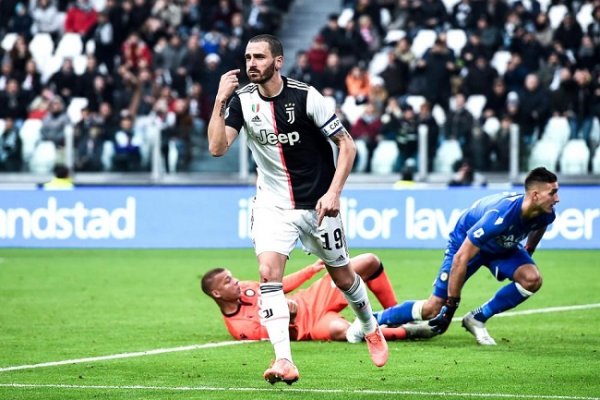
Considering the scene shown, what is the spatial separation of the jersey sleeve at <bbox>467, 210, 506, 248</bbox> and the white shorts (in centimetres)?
170

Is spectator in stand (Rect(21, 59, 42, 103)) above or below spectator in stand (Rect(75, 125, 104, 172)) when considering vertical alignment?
above

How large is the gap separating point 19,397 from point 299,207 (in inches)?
87.3

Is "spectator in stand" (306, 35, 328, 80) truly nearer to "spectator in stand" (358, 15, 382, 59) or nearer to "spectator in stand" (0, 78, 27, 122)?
"spectator in stand" (358, 15, 382, 59)

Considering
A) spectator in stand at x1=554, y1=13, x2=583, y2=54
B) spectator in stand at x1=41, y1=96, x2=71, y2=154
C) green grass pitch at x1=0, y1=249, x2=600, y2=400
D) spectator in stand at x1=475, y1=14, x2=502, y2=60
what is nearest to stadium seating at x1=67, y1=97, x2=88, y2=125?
spectator in stand at x1=41, y1=96, x2=71, y2=154

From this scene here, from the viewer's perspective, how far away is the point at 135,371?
9445 millimetres

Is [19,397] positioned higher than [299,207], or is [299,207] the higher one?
[299,207]

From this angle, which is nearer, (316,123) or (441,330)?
(316,123)

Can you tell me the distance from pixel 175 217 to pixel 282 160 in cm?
1328

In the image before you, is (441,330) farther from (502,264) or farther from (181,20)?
(181,20)

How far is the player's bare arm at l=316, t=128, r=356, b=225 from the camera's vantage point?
8461 mm

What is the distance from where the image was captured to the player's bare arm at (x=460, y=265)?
10258 mm

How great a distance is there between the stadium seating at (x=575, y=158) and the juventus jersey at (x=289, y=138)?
13483 mm

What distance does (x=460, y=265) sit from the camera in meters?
10.2

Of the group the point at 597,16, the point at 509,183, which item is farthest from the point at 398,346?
the point at 597,16
